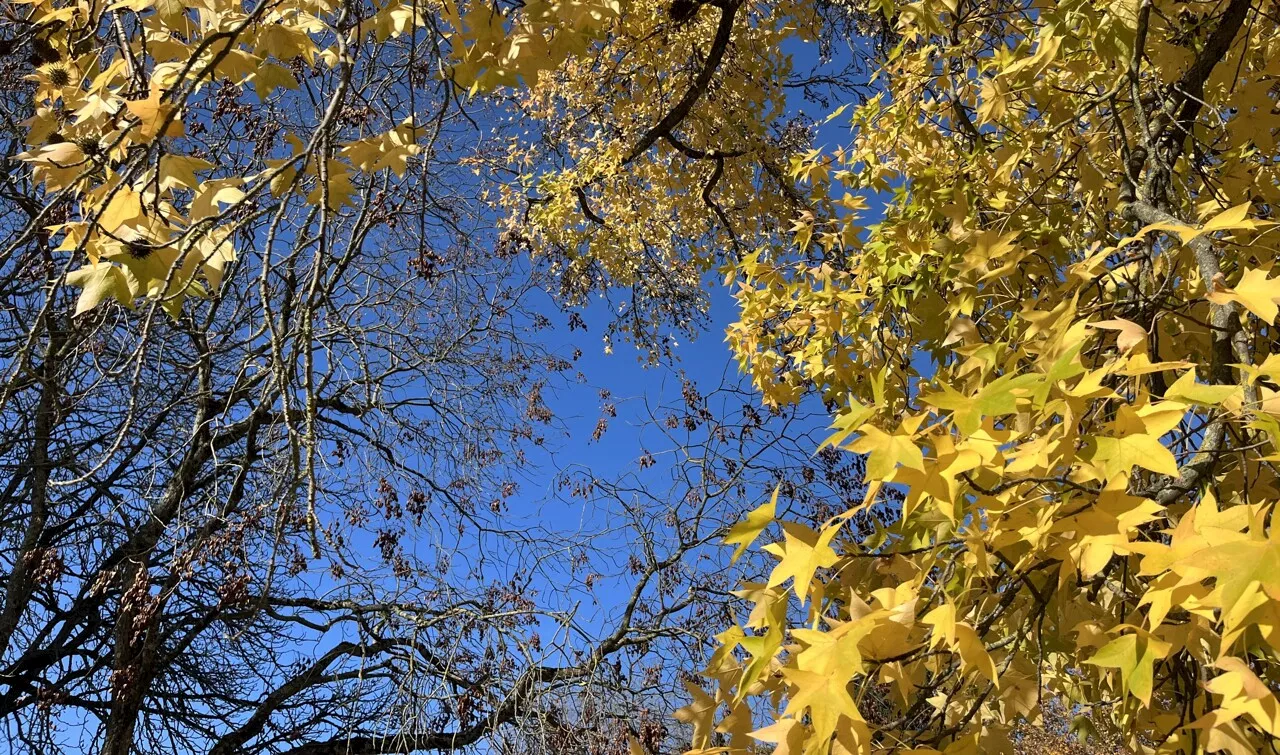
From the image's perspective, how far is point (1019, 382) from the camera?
2.82ft

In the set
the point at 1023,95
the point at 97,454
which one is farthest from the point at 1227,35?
the point at 97,454

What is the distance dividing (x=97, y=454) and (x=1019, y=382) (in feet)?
17.3

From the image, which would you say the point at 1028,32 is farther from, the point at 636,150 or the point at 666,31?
the point at 666,31

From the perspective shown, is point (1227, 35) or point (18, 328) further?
point (18, 328)

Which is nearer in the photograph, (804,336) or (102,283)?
(102,283)

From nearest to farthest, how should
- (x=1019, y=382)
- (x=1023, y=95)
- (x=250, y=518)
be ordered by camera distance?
(x=1019, y=382) < (x=1023, y=95) < (x=250, y=518)

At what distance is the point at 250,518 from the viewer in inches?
113

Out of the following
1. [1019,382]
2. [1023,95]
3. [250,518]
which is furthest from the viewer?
[250,518]

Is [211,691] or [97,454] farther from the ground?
[97,454]

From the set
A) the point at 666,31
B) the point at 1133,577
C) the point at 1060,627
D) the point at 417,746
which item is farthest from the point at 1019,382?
the point at 666,31

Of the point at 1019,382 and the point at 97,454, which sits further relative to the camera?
the point at 97,454

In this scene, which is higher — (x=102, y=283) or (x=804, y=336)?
(x=804, y=336)

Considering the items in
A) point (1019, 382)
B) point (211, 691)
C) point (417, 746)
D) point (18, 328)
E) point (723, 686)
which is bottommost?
point (723, 686)

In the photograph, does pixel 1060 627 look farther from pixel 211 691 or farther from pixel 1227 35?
pixel 211 691
